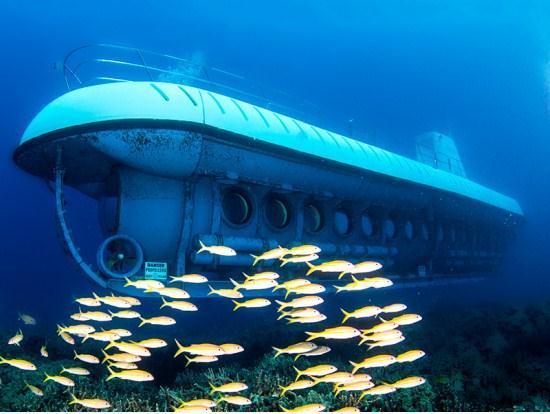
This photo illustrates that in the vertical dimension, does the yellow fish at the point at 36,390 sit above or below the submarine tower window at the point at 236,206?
below

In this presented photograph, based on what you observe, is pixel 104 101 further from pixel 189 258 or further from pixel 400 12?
pixel 400 12

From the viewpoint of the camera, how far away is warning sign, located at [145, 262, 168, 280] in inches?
257

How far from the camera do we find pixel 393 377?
606cm

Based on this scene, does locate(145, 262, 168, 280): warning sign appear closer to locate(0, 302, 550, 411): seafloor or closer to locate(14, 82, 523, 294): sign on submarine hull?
locate(14, 82, 523, 294): sign on submarine hull

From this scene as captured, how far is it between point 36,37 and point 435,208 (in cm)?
7800

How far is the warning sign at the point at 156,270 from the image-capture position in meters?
6.53

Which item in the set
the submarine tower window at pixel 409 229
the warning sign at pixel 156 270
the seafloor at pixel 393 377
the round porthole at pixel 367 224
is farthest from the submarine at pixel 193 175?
the submarine tower window at pixel 409 229

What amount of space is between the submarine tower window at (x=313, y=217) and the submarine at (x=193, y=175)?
26mm

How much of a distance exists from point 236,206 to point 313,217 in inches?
90.8

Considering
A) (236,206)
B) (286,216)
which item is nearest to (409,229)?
(286,216)

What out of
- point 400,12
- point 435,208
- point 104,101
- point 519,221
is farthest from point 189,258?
point 400,12

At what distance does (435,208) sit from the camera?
13.1 meters

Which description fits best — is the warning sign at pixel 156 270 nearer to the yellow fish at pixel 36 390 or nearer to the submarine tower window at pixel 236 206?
the submarine tower window at pixel 236 206

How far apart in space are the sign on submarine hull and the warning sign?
19 cm
